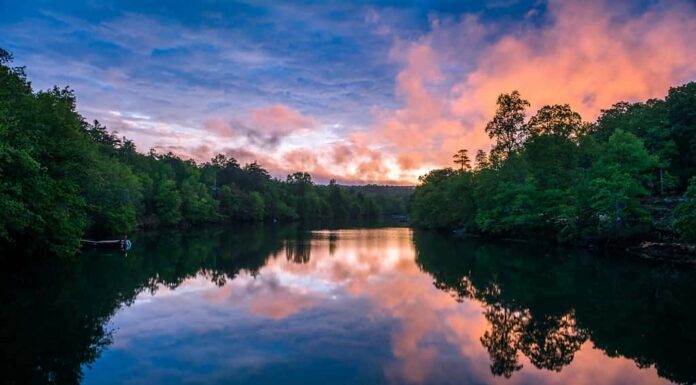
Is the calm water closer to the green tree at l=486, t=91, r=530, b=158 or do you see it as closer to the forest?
the forest

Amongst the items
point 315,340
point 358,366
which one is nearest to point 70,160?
point 315,340

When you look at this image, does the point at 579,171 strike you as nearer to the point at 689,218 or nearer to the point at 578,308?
the point at 689,218

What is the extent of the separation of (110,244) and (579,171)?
132ft

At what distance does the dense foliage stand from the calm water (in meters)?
9.20

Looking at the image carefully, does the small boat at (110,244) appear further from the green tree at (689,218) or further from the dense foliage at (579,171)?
the green tree at (689,218)

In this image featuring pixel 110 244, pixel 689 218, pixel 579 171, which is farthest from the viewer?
pixel 579 171

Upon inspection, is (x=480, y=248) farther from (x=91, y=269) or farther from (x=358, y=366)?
(x=358, y=366)

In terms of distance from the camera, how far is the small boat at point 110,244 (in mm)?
35291

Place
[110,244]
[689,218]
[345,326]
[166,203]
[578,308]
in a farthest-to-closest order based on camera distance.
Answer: [166,203] → [110,244] → [689,218] → [578,308] → [345,326]

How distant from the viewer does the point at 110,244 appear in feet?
125

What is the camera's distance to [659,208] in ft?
114

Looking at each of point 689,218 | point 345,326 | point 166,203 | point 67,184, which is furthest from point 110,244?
point 689,218

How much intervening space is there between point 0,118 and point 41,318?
814 centimetres

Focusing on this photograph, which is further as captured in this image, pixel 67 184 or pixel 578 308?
pixel 67 184
